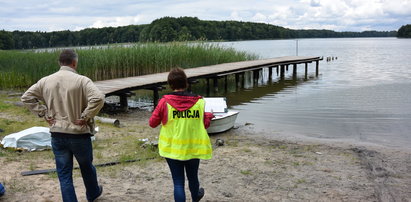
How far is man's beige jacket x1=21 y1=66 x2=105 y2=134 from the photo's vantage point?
368 centimetres

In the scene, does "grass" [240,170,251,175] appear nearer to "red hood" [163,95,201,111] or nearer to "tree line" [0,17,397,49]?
"red hood" [163,95,201,111]

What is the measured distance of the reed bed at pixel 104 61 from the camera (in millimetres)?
15953

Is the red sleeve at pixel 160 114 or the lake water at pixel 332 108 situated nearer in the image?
the red sleeve at pixel 160 114

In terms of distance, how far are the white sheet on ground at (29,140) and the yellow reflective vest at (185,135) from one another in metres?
3.91

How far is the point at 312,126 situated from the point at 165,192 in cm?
742

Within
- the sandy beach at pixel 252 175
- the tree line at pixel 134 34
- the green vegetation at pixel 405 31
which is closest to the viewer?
the sandy beach at pixel 252 175

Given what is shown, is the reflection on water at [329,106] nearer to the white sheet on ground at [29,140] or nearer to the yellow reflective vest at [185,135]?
the white sheet on ground at [29,140]

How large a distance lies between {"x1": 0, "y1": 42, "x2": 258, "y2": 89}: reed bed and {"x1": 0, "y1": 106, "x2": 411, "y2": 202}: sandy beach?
893 centimetres

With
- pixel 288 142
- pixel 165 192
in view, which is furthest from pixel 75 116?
pixel 288 142

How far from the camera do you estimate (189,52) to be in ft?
68.9

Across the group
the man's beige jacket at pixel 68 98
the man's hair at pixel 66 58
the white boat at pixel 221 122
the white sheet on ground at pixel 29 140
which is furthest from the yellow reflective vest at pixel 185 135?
the white boat at pixel 221 122

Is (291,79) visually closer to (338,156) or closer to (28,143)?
(338,156)

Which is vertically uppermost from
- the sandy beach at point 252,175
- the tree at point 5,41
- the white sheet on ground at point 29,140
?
the tree at point 5,41

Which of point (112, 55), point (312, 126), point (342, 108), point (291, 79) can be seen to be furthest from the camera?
point (291, 79)
